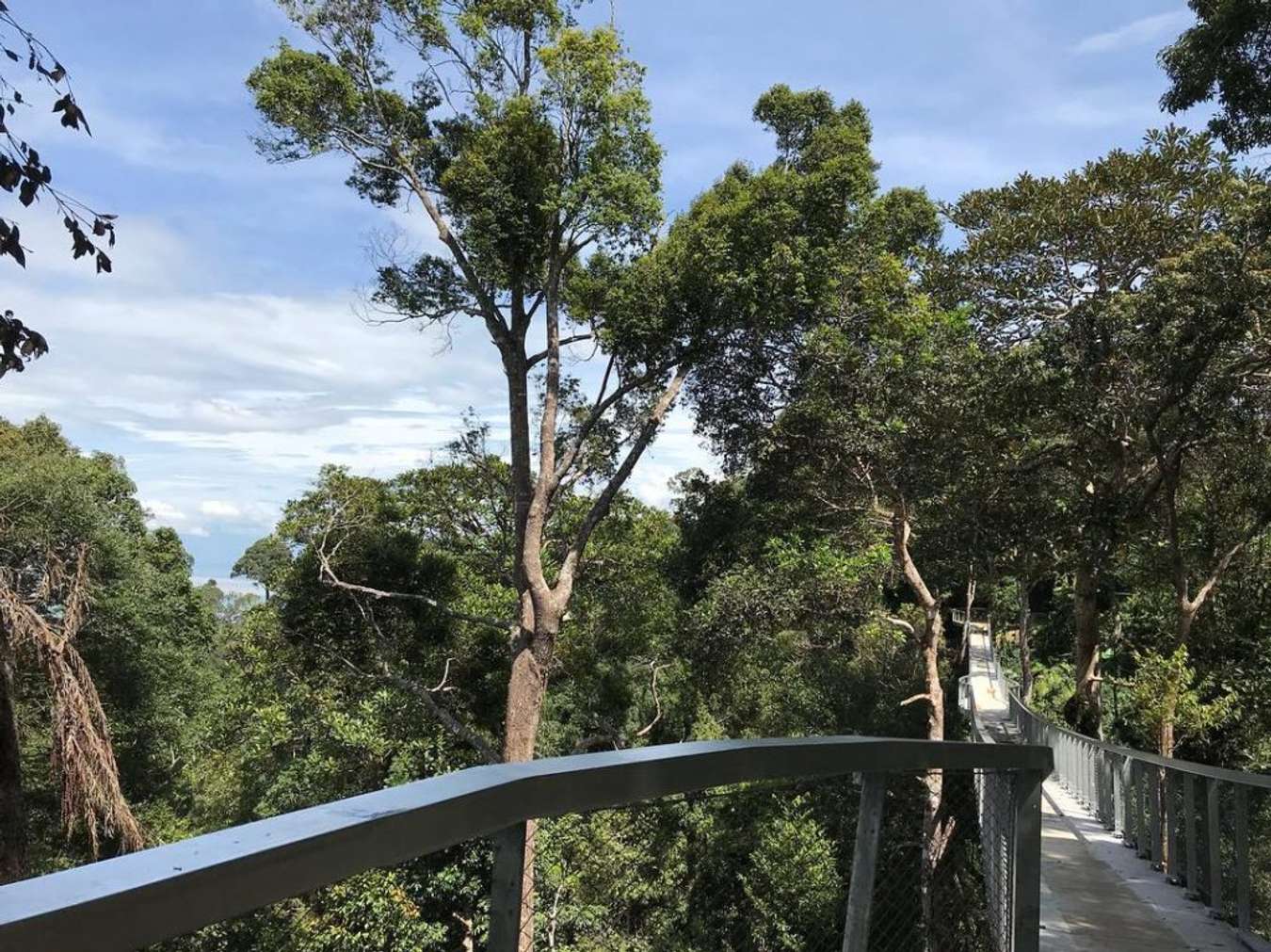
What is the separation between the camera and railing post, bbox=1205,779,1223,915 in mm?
5254

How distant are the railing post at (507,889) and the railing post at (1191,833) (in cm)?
584

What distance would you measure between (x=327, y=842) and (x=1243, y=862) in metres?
5.57

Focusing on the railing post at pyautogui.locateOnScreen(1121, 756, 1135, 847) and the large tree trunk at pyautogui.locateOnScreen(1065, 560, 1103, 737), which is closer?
the railing post at pyautogui.locateOnScreen(1121, 756, 1135, 847)

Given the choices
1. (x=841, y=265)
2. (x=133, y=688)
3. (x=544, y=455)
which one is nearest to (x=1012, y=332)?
(x=841, y=265)

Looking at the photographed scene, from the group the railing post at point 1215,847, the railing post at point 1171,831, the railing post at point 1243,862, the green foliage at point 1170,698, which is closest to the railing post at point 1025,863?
the railing post at point 1243,862

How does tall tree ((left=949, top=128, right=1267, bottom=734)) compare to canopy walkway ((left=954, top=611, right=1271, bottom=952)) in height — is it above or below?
above

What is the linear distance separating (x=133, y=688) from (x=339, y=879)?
74.9 ft

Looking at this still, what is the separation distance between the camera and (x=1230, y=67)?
6887 mm

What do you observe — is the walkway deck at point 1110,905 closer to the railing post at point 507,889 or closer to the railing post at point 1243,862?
the railing post at point 1243,862

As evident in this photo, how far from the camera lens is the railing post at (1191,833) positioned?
5.72 m

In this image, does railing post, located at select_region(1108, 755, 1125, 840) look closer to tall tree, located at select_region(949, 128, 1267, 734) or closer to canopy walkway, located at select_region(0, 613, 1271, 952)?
canopy walkway, located at select_region(0, 613, 1271, 952)

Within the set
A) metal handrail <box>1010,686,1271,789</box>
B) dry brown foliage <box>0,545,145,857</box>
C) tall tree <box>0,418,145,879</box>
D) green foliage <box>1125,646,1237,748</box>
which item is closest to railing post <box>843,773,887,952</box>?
metal handrail <box>1010,686,1271,789</box>

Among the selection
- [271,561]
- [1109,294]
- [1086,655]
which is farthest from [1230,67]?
[271,561]

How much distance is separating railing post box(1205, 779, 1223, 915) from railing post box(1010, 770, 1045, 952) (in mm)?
3253
